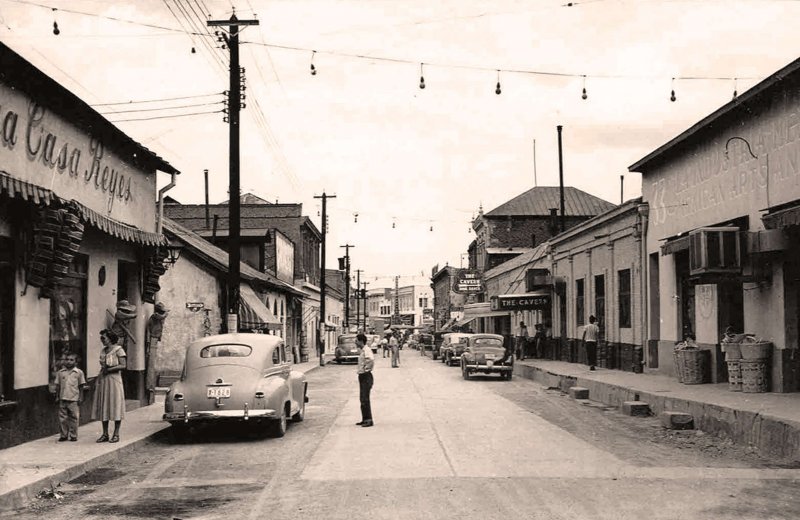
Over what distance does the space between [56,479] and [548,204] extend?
66.3 meters

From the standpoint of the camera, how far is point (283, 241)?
53031 mm

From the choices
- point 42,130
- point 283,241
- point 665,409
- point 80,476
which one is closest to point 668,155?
point 665,409

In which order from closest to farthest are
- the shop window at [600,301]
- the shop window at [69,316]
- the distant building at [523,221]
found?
the shop window at [69,316] < the shop window at [600,301] < the distant building at [523,221]

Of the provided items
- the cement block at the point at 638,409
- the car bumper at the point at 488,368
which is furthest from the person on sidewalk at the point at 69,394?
the car bumper at the point at 488,368

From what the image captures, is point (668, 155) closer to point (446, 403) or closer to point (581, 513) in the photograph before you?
point (446, 403)

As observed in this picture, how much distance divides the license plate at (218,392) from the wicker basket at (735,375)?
34.1 feet

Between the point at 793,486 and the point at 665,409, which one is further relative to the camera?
the point at 665,409

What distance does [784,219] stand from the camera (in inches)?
576

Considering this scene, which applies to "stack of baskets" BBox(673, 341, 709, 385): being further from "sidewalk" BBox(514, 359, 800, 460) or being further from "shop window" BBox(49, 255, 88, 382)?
"shop window" BBox(49, 255, 88, 382)

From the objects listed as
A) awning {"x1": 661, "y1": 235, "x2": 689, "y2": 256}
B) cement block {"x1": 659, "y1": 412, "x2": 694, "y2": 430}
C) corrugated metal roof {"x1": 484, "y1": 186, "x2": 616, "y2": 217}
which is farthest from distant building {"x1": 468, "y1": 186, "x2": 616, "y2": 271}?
cement block {"x1": 659, "y1": 412, "x2": 694, "y2": 430}

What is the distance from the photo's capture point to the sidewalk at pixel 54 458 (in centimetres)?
916

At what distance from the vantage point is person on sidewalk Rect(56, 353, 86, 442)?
504 inches

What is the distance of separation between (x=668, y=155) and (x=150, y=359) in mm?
14875

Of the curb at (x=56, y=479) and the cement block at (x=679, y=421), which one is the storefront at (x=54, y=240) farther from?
the cement block at (x=679, y=421)
